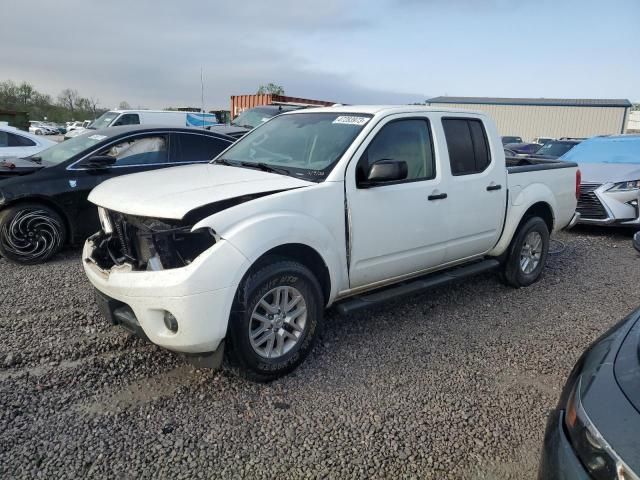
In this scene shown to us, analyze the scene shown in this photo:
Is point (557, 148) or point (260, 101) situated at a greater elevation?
point (260, 101)

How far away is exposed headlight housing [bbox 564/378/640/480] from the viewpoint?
1.62 m

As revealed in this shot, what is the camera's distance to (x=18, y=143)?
33.4ft

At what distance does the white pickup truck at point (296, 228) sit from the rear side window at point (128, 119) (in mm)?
12938

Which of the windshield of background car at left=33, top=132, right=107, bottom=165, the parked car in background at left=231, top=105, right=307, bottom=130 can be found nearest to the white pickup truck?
the windshield of background car at left=33, top=132, right=107, bottom=165

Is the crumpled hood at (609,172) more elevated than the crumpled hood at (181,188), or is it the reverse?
the crumpled hood at (181,188)

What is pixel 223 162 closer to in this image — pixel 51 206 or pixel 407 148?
pixel 407 148

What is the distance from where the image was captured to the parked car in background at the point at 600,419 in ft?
5.44

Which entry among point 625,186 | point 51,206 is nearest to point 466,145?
point 51,206

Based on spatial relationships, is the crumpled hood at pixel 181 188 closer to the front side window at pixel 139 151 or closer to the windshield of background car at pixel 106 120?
the front side window at pixel 139 151

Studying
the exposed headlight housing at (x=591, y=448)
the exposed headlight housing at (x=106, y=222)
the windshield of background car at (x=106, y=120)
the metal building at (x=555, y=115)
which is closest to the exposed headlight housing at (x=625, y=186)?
the exposed headlight housing at (x=591, y=448)

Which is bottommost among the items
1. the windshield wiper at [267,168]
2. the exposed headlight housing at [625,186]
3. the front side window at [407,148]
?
the exposed headlight housing at [625,186]

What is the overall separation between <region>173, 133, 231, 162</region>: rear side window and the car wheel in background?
172 cm

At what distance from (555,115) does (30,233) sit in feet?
153

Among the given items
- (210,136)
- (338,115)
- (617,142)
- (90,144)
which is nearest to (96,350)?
(338,115)
